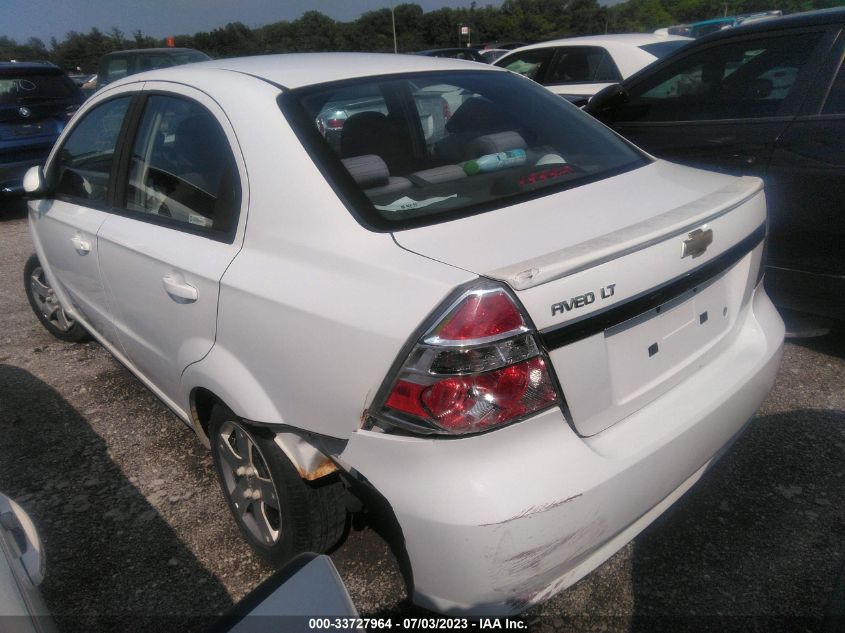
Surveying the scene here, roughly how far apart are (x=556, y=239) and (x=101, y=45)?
53088mm

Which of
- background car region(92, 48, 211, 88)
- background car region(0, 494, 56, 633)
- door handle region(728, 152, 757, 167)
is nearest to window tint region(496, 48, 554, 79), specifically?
door handle region(728, 152, 757, 167)

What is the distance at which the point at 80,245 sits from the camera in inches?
114

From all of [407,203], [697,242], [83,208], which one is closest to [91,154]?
[83,208]

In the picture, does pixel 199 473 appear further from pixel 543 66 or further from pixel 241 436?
pixel 543 66

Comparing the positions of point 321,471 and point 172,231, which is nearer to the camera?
point 321,471

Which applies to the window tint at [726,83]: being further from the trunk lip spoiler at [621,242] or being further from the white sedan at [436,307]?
the trunk lip spoiler at [621,242]

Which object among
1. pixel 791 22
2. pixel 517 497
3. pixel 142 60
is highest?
pixel 791 22

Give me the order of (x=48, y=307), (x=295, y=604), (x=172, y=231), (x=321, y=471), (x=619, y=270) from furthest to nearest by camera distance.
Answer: (x=48, y=307), (x=172, y=231), (x=321, y=471), (x=619, y=270), (x=295, y=604)

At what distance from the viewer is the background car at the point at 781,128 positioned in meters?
3.09

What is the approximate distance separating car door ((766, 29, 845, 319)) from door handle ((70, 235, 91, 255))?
319 centimetres

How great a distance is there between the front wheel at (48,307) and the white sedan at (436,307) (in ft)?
5.20

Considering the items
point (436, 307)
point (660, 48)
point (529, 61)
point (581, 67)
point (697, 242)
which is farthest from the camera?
point (529, 61)

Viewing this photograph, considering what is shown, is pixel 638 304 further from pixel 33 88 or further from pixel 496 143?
pixel 33 88

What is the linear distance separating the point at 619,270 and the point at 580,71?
6292 millimetres
